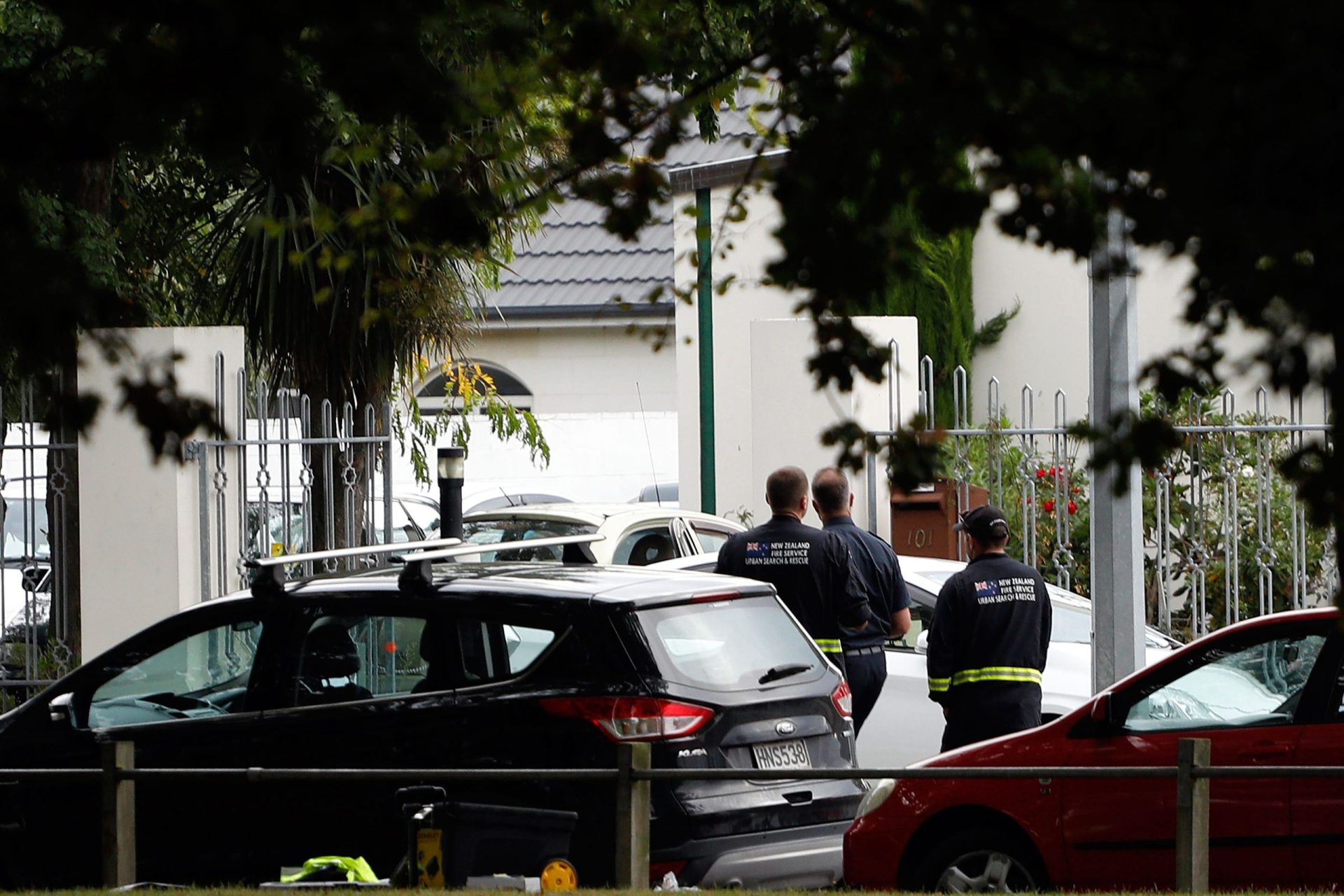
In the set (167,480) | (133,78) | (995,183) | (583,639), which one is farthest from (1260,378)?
(167,480)

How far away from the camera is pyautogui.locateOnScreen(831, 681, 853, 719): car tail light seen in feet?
24.2

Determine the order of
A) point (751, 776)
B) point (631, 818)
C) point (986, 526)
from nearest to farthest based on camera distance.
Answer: point (751, 776) < point (631, 818) < point (986, 526)

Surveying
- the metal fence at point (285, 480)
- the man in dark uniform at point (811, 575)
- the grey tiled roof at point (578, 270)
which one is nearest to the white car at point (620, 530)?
the metal fence at point (285, 480)

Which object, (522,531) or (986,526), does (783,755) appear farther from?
(522,531)

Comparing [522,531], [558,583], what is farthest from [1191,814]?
[522,531]

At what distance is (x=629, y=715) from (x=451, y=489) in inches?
157

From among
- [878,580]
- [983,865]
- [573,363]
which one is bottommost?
[983,865]

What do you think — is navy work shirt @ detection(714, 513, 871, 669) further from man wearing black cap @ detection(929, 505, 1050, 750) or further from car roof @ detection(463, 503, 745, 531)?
car roof @ detection(463, 503, 745, 531)

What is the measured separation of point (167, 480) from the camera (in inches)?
403

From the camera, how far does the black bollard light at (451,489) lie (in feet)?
33.1

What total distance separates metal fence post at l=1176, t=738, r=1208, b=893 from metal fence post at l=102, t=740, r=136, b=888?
3.79 m

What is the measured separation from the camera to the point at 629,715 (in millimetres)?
6543

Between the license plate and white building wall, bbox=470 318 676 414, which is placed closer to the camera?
the license plate

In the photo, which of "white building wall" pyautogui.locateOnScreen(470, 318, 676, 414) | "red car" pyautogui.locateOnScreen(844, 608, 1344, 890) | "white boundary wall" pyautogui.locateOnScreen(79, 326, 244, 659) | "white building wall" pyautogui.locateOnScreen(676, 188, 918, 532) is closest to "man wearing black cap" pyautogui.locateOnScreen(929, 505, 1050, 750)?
"red car" pyautogui.locateOnScreen(844, 608, 1344, 890)
